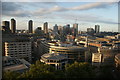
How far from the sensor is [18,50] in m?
7.47

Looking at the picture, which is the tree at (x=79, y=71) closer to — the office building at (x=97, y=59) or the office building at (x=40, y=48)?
the office building at (x=97, y=59)

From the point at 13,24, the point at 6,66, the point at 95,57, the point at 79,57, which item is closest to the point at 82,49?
the point at 79,57

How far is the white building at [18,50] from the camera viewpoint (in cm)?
730

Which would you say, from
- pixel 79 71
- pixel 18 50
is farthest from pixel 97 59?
pixel 18 50

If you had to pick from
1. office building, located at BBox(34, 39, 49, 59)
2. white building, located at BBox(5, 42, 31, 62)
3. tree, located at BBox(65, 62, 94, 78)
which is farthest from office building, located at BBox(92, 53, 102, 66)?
office building, located at BBox(34, 39, 49, 59)

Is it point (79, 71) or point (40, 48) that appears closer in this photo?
point (79, 71)

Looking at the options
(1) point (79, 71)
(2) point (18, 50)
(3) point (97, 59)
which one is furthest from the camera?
(2) point (18, 50)

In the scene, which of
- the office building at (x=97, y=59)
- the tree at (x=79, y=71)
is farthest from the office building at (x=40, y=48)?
the tree at (x=79, y=71)

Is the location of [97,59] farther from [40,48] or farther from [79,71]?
[40,48]

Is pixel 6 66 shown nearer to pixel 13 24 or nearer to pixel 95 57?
pixel 95 57

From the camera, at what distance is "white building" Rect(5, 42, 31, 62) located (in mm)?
7301

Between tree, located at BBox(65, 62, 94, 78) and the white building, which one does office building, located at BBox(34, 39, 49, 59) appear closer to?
the white building

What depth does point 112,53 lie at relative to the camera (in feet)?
22.4

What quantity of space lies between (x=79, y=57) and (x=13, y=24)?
35.8ft
